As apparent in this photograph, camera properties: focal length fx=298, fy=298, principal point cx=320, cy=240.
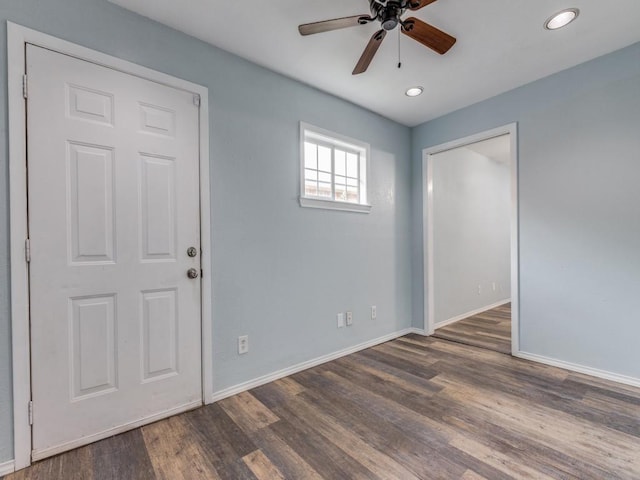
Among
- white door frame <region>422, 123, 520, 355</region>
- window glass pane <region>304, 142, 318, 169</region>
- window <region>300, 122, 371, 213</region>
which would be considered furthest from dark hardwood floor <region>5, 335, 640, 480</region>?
window glass pane <region>304, 142, 318, 169</region>

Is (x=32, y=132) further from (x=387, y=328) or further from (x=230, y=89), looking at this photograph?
(x=387, y=328)

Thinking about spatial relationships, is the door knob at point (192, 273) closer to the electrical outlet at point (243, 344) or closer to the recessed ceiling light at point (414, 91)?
the electrical outlet at point (243, 344)

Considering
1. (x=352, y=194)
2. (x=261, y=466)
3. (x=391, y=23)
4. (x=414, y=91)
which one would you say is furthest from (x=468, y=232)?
(x=261, y=466)

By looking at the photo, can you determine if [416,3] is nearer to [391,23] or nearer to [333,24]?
[391,23]

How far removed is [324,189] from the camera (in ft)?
9.55

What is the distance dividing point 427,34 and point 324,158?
1.39 meters

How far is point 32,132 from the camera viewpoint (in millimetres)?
1525

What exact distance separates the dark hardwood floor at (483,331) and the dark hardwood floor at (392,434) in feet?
2.45

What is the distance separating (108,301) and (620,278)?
11.8ft

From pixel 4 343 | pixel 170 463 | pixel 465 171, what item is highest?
pixel 465 171

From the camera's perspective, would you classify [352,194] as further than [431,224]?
No

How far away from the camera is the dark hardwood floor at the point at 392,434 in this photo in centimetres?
144

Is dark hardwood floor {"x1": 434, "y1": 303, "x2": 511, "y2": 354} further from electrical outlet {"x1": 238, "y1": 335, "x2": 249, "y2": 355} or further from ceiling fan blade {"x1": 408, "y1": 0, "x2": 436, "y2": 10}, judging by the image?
ceiling fan blade {"x1": 408, "y1": 0, "x2": 436, "y2": 10}

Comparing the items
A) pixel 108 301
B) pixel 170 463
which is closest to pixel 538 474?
pixel 170 463
